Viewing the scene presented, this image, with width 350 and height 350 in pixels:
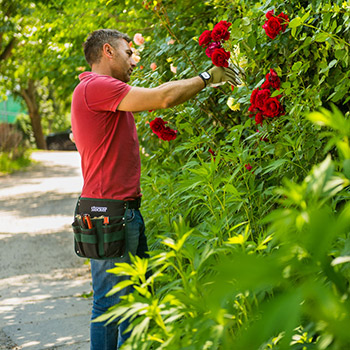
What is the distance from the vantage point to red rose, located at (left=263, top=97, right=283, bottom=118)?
3.51m

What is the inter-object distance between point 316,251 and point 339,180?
272 millimetres

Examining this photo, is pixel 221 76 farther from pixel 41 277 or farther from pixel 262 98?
pixel 41 277

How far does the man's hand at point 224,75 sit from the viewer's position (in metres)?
3.48

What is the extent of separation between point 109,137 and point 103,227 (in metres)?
0.48

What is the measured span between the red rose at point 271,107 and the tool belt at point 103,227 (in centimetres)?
95

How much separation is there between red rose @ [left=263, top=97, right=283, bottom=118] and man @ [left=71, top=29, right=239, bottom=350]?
14.3 inches

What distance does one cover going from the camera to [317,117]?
1421mm

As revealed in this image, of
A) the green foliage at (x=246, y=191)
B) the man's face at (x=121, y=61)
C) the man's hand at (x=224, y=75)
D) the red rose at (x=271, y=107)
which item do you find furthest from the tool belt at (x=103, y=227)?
the red rose at (x=271, y=107)

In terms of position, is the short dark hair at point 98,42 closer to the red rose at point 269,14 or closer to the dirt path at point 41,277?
the red rose at point 269,14

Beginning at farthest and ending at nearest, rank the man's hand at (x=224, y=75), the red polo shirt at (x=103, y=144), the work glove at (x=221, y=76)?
the man's hand at (x=224, y=75) → the work glove at (x=221, y=76) → the red polo shirt at (x=103, y=144)

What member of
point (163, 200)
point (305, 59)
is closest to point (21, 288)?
point (163, 200)

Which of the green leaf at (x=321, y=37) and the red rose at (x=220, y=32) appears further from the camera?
the red rose at (x=220, y=32)

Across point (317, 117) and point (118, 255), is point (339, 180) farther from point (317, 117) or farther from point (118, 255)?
point (118, 255)

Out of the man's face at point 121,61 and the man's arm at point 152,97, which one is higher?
the man's face at point 121,61
